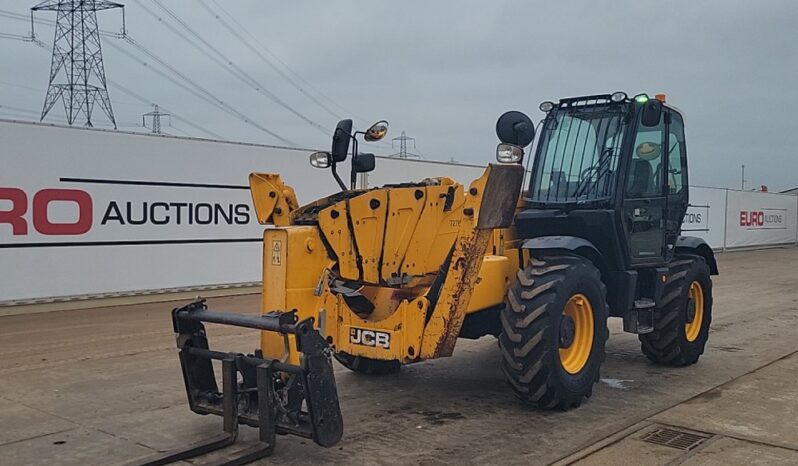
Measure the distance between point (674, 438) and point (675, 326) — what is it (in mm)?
2442

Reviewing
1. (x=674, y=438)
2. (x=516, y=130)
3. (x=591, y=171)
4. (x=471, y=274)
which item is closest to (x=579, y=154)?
(x=591, y=171)

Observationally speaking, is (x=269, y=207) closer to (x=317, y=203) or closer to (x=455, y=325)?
(x=317, y=203)

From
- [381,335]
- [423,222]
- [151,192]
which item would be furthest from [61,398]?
[151,192]

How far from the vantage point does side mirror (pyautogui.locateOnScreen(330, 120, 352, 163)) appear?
19.8 ft

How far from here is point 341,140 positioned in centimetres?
603

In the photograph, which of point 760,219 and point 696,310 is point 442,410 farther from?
point 760,219

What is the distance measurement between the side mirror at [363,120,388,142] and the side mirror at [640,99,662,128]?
2.53m

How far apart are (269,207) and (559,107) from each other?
326 centimetres

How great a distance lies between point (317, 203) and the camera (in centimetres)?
595

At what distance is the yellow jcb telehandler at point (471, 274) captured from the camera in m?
5.13

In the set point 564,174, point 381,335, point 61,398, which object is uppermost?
point 564,174

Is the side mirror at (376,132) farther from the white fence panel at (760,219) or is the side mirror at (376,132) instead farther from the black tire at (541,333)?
the white fence panel at (760,219)

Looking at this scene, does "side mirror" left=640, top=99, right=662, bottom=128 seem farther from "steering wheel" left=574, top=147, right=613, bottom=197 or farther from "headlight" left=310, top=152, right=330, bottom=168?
"headlight" left=310, top=152, right=330, bottom=168

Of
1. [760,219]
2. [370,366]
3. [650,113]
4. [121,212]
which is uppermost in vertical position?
[650,113]
